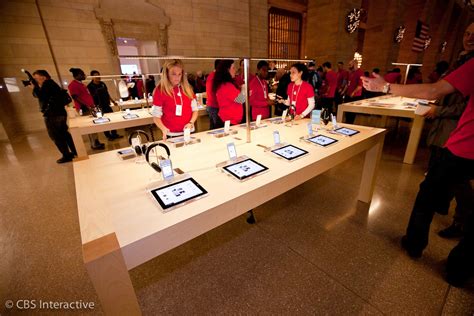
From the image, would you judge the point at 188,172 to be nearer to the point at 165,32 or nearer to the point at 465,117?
the point at 465,117

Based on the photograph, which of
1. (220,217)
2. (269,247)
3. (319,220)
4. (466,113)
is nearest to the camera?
(220,217)

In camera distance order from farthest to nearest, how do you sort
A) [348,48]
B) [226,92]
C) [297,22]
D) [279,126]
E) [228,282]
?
[297,22], [348,48], [226,92], [279,126], [228,282]

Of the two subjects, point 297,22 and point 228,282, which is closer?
point 228,282

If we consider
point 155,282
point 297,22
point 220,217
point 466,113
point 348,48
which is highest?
point 297,22

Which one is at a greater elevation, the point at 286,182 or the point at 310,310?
the point at 286,182

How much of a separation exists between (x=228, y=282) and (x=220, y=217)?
0.77 meters

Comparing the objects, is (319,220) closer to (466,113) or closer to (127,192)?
(466,113)

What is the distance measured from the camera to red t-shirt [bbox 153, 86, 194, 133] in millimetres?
2090

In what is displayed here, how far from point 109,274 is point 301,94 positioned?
105 inches

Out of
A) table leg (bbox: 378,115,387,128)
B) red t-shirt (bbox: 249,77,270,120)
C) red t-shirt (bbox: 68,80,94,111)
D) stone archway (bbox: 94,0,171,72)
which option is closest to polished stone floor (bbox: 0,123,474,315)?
red t-shirt (bbox: 249,77,270,120)

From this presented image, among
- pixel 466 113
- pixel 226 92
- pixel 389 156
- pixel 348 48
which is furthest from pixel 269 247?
pixel 348 48

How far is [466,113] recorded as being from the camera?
3.98 ft

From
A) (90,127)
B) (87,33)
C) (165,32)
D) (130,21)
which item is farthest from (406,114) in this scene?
(87,33)

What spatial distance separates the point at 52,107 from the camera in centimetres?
341
